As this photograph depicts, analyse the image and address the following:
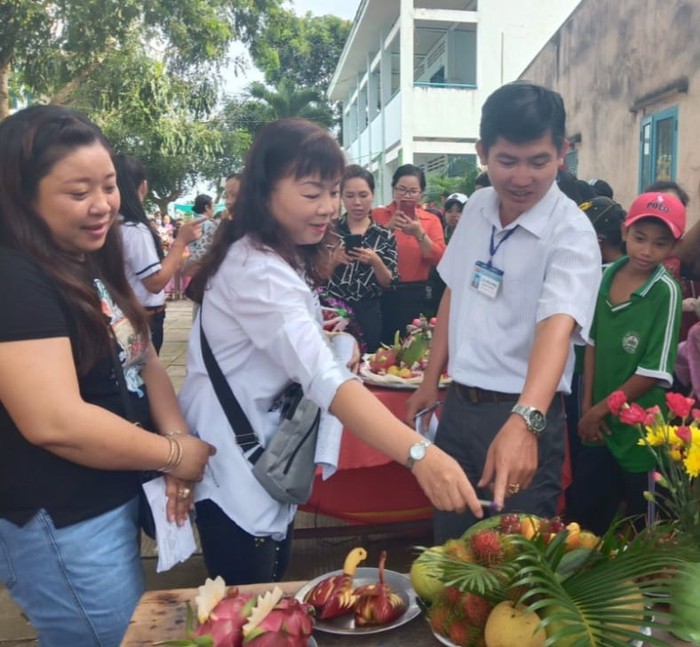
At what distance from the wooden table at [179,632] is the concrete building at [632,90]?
16.7 feet

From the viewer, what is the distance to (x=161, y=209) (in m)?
19.0

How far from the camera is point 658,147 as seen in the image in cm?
632

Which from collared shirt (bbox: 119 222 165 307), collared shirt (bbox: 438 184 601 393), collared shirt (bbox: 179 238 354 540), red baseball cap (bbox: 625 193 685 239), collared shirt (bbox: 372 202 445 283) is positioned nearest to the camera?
collared shirt (bbox: 179 238 354 540)

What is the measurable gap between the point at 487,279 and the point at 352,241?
6.96 feet

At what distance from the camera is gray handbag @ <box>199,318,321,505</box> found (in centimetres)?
145

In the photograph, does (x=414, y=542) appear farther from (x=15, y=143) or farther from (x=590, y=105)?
(x=590, y=105)

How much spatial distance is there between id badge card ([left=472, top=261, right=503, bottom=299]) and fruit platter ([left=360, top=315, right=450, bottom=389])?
3.07 feet

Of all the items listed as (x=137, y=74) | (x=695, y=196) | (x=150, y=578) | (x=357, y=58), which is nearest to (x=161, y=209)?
(x=357, y=58)

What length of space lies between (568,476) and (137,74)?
8834 mm

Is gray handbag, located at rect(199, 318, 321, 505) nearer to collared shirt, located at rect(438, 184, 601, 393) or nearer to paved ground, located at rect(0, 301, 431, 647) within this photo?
collared shirt, located at rect(438, 184, 601, 393)

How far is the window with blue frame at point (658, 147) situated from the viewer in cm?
596

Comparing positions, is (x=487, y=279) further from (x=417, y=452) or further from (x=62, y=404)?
(x=62, y=404)

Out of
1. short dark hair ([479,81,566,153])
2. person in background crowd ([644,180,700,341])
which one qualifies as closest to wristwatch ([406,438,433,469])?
short dark hair ([479,81,566,153])

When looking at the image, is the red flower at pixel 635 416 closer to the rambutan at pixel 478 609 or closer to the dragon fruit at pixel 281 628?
the rambutan at pixel 478 609
